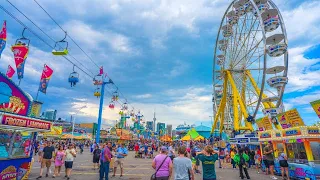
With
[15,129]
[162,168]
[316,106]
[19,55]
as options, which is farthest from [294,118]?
[19,55]

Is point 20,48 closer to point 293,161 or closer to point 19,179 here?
point 19,179

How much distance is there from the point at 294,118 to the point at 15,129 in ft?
49.0

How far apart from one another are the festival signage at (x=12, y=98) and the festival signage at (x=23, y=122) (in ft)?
1.99

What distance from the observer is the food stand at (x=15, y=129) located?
7680mm

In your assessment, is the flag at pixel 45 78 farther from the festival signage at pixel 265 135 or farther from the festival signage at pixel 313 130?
the festival signage at pixel 265 135

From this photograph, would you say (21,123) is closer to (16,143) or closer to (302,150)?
(16,143)

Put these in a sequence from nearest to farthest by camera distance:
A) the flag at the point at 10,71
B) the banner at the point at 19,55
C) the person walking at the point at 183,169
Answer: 1. the person walking at the point at 183,169
2. the banner at the point at 19,55
3. the flag at the point at 10,71

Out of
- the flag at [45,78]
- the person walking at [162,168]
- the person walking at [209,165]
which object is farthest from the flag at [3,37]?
the person walking at [209,165]

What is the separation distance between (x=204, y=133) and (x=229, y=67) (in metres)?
66.6

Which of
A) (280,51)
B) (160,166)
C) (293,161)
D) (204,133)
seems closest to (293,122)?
(293,161)

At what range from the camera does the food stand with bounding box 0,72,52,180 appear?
302 inches

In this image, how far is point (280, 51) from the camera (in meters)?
20.2

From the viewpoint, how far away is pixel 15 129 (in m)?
8.23

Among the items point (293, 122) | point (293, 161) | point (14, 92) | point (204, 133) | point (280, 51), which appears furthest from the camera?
point (204, 133)
